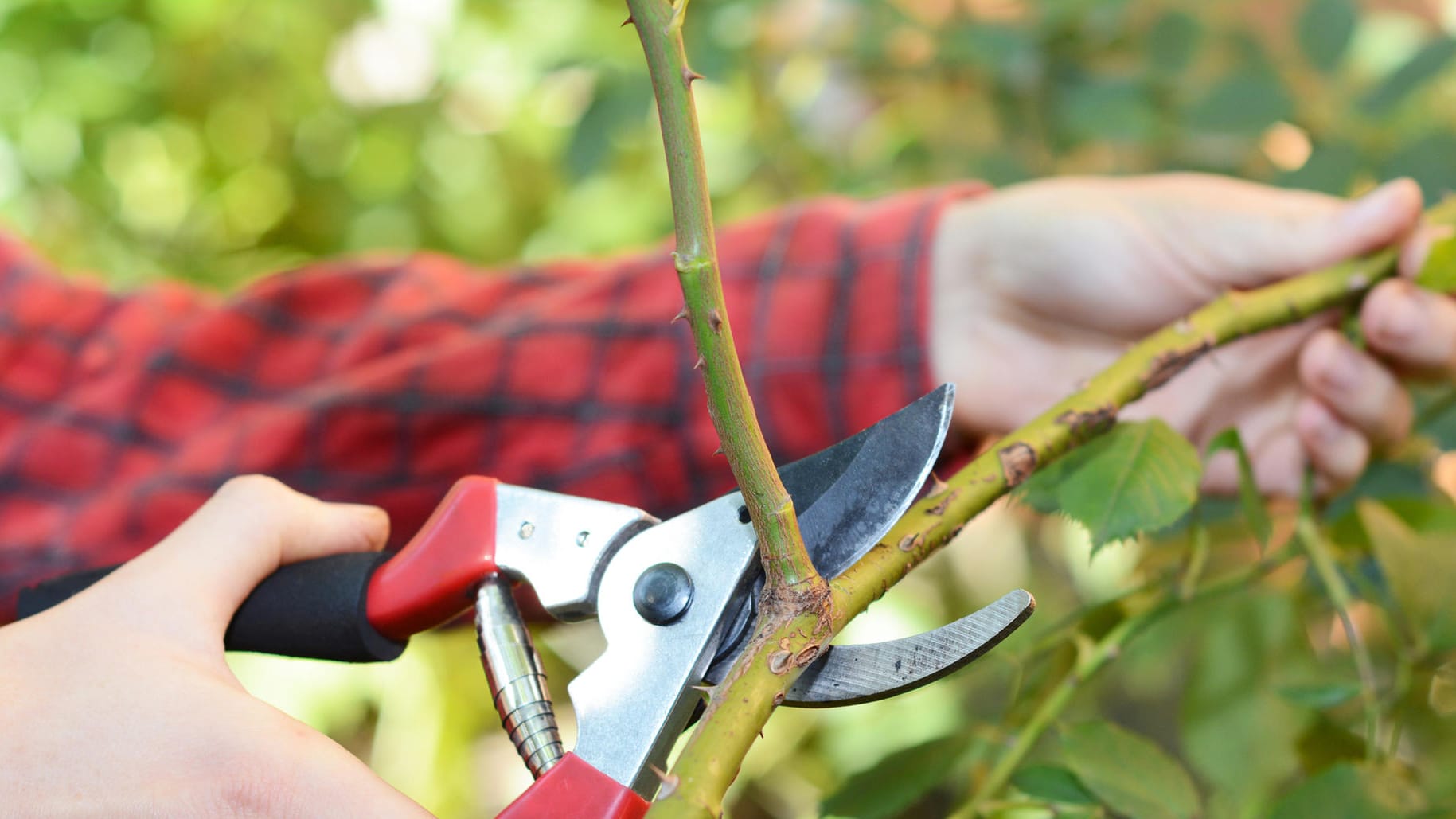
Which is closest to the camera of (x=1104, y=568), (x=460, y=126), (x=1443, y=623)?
(x=1443, y=623)

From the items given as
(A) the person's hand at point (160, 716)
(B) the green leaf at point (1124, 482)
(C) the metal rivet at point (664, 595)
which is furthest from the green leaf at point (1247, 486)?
(A) the person's hand at point (160, 716)

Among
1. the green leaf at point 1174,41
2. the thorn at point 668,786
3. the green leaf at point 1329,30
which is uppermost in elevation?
the green leaf at point 1174,41

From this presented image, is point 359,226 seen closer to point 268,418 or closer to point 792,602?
point 268,418

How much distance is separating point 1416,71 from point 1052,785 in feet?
1.61

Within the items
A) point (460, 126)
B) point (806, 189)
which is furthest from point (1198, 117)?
point (460, 126)

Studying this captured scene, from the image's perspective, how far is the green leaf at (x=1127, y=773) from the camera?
39cm

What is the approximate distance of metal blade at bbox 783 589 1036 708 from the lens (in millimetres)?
327

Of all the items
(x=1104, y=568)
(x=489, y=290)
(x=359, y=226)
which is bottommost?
(x=1104, y=568)

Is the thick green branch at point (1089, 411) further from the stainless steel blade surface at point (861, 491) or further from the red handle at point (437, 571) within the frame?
the red handle at point (437, 571)

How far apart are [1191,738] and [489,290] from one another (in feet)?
2.03

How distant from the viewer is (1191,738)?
504mm

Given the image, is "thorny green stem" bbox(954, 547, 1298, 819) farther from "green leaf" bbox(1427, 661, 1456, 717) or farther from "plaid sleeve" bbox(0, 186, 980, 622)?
"plaid sleeve" bbox(0, 186, 980, 622)

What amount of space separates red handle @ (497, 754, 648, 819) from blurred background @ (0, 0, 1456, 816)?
0.13 metres

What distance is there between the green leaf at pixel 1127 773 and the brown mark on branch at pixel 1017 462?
0.37 ft
